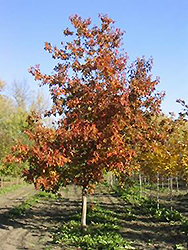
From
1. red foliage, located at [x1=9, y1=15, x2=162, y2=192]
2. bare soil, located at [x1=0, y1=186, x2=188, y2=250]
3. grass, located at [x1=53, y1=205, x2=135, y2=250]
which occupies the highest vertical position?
red foliage, located at [x1=9, y1=15, x2=162, y2=192]

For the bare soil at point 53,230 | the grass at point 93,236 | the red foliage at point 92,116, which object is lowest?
the bare soil at point 53,230

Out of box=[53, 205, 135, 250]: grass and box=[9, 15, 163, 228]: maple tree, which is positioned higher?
box=[9, 15, 163, 228]: maple tree

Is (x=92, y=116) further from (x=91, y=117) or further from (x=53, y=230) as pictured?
(x=53, y=230)

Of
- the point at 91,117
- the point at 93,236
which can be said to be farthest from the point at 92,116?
the point at 93,236

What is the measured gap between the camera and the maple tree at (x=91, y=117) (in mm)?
9328

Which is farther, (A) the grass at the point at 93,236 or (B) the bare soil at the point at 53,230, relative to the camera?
(B) the bare soil at the point at 53,230

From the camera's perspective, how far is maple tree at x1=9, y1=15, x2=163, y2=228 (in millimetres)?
9328

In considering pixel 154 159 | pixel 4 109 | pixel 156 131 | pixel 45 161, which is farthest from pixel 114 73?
pixel 4 109

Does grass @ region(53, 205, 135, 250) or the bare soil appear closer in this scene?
grass @ region(53, 205, 135, 250)

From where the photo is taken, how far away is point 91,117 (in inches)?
393

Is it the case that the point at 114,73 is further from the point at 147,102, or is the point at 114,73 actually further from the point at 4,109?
the point at 4,109

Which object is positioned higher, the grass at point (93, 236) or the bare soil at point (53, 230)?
the grass at point (93, 236)

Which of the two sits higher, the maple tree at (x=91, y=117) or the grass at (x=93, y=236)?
the maple tree at (x=91, y=117)

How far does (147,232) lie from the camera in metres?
11.7
